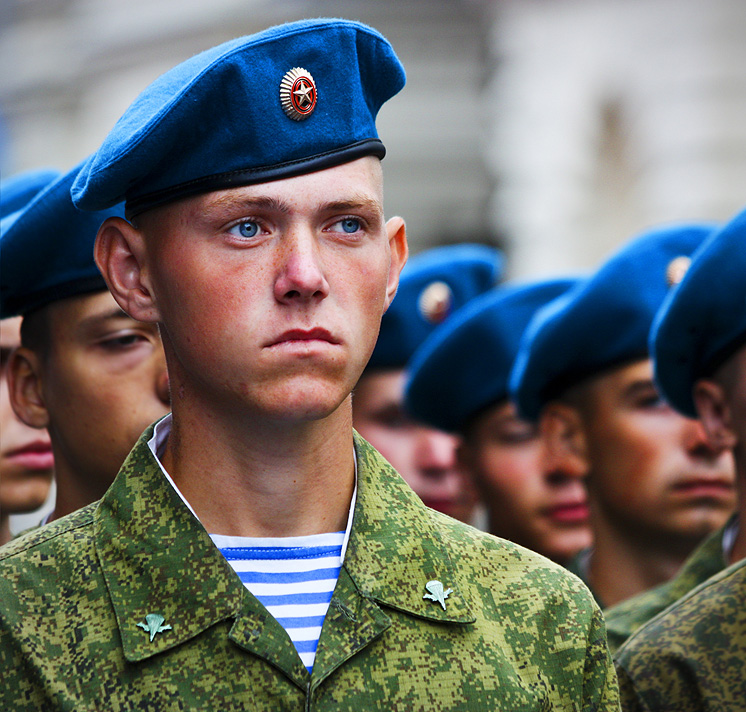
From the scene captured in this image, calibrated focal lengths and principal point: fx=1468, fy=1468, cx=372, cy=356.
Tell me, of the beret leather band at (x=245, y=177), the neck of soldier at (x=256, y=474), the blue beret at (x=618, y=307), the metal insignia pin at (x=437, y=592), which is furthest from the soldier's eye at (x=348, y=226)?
the blue beret at (x=618, y=307)

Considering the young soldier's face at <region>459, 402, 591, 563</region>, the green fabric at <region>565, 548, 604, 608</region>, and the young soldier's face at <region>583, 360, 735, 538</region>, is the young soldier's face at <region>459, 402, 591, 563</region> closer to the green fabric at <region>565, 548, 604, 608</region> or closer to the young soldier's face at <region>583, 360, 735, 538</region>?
the green fabric at <region>565, 548, 604, 608</region>

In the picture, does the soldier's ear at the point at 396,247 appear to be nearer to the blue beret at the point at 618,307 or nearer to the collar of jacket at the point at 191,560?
the collar of jacket at the point at 191,560

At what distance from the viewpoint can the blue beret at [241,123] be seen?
2779mm

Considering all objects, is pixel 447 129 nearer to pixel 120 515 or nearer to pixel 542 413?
pixel 542 413

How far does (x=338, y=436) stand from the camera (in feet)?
9.59

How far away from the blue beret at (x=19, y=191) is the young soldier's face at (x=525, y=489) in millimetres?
2440

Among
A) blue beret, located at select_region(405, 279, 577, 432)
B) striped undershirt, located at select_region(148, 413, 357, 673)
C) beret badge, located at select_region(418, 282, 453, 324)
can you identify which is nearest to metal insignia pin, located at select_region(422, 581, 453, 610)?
striped undershirt, located at select_region(148, 413, 357, 673)

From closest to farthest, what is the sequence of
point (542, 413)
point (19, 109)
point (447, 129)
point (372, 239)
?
point (372, 239), point (542, 413), point (447, 129), point (19, 109)

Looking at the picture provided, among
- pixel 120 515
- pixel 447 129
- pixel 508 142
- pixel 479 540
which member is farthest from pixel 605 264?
pixel 447 129

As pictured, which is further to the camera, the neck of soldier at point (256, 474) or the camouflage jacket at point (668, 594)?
the camouflage jacket at point (668, 594)

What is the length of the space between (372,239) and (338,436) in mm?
397

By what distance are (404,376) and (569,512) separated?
1.08 metres

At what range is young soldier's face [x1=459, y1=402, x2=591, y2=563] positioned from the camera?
240 inches

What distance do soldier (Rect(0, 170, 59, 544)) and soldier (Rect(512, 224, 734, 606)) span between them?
6.23ft
